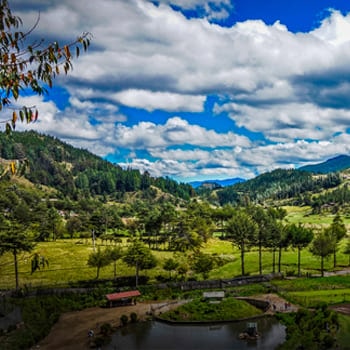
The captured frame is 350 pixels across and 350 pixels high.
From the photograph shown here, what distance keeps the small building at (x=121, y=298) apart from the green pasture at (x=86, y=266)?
12.9 meters

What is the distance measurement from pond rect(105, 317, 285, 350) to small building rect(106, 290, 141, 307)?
8.66 meters

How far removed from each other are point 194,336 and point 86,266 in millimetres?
44391

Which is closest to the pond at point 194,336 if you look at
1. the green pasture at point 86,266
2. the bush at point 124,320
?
the bush at point 124,320

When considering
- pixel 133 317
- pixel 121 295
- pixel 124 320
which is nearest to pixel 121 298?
pixel 121 295

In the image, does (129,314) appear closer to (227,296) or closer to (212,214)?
(227,296)

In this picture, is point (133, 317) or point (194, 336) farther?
point (133, 317)

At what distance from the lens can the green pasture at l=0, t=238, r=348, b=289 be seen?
7231 cm

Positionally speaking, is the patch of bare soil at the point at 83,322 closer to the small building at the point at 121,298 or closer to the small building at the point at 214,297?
the small building at the point at 121,298

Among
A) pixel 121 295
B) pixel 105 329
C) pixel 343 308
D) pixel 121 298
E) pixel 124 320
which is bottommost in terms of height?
pixel 124 320

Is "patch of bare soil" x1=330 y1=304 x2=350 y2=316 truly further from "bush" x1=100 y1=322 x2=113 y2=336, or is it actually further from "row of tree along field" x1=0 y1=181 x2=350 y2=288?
"bush" x1=100 y1=322 x2=113 y2=336

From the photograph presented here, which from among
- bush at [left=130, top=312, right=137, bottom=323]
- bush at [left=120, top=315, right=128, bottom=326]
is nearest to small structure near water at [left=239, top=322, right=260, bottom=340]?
bush at [left=130, top=312, right=137, bottom=323]

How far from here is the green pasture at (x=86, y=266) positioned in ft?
237

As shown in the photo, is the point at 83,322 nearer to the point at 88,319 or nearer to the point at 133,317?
the point at 88,319

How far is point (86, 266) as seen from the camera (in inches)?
3270
